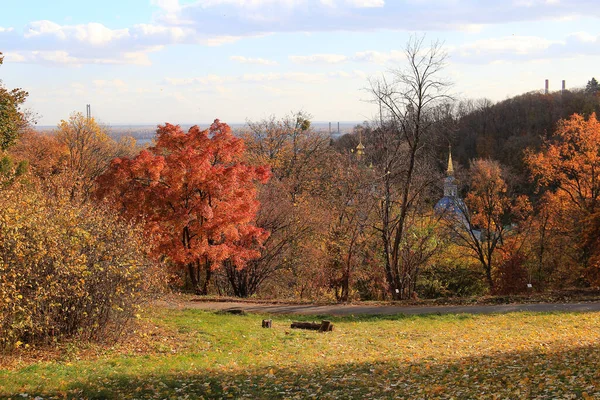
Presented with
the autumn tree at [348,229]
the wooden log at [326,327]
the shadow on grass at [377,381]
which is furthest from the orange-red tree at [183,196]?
the shadow on grass at [377,381]

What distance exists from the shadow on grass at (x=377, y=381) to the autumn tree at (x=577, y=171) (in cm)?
2372

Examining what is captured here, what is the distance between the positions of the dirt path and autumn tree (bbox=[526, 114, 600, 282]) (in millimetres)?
12901

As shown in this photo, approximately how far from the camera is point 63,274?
1230 centimetres

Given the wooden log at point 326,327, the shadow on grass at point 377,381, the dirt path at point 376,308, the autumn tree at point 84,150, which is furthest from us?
the autumn tree at point 84,150

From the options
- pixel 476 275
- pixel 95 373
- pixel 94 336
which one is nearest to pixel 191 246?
pixel 94 336

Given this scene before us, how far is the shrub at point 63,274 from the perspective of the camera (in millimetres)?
11750

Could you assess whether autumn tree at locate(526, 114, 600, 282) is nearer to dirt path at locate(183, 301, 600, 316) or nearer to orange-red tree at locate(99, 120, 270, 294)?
dirt path at locate(183, 301, 600, 316)

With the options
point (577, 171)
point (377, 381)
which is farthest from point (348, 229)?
point (377, 381)

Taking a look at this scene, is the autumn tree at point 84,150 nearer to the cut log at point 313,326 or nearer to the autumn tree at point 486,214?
the cut log at point 313,326

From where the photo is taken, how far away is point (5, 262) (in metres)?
11.9

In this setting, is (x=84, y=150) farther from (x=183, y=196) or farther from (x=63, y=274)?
(x=63, y=274)

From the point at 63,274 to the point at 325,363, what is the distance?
5668 millimetres

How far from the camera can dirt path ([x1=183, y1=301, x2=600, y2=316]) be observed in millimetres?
20219

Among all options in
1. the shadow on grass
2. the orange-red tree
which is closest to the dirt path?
the orange-red tree
